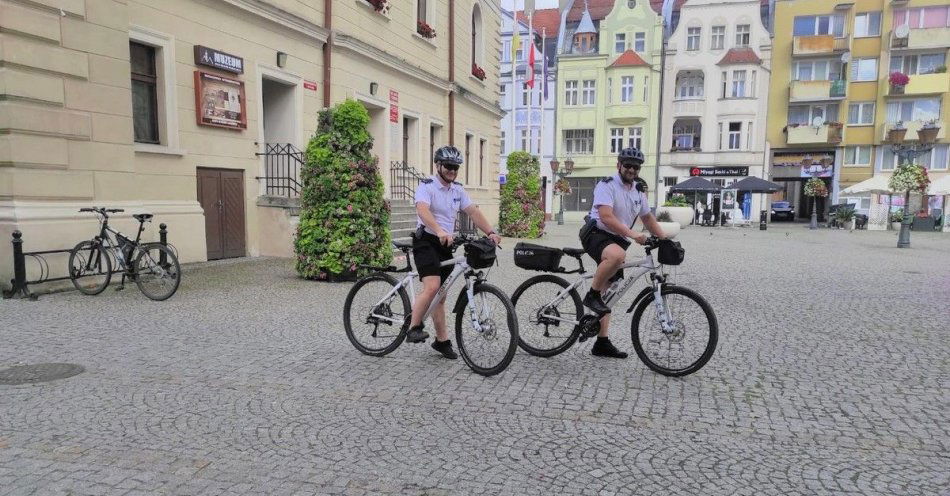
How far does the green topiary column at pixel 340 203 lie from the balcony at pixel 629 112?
36.4m

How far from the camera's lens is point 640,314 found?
5.03 metres

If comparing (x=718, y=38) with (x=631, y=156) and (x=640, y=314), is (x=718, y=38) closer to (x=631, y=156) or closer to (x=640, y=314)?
(x=631, y=156)

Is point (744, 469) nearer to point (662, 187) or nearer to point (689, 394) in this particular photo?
point (689, 394)

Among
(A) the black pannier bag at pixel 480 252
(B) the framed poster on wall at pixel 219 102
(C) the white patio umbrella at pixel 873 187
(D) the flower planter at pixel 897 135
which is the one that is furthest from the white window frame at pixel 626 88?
(A) the black pannier bag at pixel 480 252

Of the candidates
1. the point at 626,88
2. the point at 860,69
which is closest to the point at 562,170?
the point at 626,88

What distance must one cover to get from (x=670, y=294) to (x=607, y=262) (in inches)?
→ 21.9

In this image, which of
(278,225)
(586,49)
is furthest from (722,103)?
(278,225)

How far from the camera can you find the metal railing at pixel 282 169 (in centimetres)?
1304

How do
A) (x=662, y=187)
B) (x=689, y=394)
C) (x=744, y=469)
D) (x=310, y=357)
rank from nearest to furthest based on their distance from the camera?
(x=744, y=469), (x=689, y=394), (x=310, y=357), (x=662, y=187)

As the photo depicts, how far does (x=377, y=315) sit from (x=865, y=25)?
149 feet

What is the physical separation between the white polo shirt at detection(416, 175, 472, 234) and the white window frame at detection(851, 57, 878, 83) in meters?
43.8

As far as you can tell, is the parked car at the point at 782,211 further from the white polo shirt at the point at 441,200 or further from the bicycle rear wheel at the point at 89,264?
the bicycle rear wheel at the point at 89,264

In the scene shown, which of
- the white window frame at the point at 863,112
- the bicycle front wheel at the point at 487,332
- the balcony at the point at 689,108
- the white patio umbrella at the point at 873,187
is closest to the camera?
the bicycle front wheel at the point at 487,332

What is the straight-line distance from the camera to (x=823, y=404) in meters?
4.33
